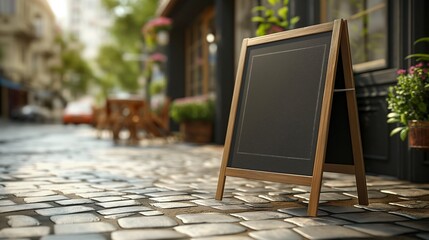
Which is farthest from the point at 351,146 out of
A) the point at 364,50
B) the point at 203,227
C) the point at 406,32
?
the point at 364,50

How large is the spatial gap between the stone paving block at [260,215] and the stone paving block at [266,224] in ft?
0.30

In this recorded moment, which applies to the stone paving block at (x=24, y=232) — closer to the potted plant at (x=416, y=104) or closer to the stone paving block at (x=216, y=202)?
the stone paving block at (x=216, y=202)

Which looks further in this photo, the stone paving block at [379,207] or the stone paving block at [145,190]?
the stone paving block at [145,190]

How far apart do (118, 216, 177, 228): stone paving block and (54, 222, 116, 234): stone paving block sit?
89 mm

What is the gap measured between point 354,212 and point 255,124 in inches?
35.0

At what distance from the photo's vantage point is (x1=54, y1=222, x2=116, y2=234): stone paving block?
2623 millimetres

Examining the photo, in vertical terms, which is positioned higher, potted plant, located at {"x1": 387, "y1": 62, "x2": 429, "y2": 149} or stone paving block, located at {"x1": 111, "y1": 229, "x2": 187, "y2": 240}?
potted plant, located at {"x1": 387, "y1": 62, "x2": 429, "y2": 149}

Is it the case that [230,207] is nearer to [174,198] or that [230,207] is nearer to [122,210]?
[174,198]

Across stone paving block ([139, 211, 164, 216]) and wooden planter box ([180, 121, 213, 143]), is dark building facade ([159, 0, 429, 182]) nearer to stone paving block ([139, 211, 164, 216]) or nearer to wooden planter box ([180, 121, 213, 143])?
wooden planter box ([180, 121, 213, 143])

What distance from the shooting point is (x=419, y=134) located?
4.00m

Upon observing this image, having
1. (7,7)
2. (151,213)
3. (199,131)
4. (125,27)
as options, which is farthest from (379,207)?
(7,7)

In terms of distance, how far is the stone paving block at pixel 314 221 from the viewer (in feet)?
9.39

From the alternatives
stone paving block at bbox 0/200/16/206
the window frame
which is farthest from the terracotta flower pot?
the window frame

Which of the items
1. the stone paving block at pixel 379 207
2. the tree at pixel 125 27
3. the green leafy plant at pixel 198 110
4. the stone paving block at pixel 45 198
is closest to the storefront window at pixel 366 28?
the stone paving block at pixel 379 207
